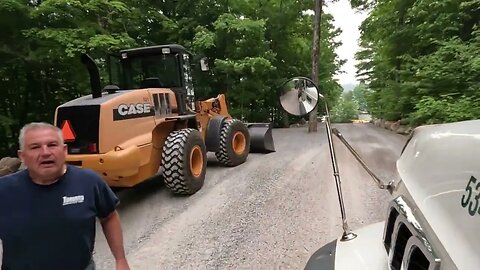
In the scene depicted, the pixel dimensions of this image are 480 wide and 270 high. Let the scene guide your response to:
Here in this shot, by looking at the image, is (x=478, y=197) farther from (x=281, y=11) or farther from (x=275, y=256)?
(x=281, y=11)

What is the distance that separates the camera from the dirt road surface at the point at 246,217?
3613 millimetres

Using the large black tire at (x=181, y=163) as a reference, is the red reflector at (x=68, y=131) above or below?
above

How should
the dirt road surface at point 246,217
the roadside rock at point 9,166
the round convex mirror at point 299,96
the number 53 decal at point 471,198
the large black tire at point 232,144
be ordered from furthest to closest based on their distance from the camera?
1. the roadside rock at point 9,166
2. the large black tire at point 232,144
3. the dirt road surface at point 246,217
4. the round convex mirror at point 299,96
5. the number 53 decal at point 471,198

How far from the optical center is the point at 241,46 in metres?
15.3

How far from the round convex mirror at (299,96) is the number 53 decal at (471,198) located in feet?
4.39

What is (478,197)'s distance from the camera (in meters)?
0.86

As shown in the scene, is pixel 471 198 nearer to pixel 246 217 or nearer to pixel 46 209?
pixel 46 209

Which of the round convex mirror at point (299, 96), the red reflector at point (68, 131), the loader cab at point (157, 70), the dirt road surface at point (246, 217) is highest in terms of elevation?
the loader cab at point (157, 70)

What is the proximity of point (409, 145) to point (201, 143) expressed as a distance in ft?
14.8

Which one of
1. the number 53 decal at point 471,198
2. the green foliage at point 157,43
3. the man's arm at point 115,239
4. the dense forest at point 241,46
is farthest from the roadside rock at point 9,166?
the number 53 decal at point 471,198

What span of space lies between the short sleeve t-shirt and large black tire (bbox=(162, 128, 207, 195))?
10.6 ft

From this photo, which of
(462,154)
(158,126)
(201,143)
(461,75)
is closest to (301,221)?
(201,143)

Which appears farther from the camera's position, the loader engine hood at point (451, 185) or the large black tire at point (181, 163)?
the large black tire at point (181, 163)

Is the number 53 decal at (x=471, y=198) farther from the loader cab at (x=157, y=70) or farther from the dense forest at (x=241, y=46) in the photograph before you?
the dense forest at (x=241, y=46)
